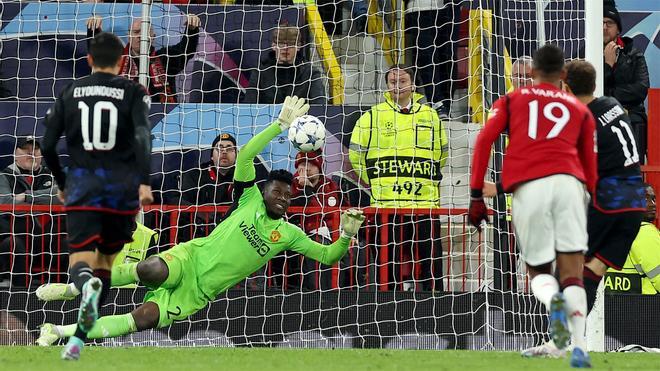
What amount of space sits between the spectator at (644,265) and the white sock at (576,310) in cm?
372

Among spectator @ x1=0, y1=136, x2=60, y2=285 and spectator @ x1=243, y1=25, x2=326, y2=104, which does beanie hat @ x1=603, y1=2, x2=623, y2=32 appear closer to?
spectator @ x1=243, y1=25, x2=326, y2=104

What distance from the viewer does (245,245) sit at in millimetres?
11125

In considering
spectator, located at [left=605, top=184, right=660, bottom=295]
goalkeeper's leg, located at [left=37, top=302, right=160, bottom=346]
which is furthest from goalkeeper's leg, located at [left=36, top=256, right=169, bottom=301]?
spectator, located at [left=605, top=184, right=660, bottom=295]

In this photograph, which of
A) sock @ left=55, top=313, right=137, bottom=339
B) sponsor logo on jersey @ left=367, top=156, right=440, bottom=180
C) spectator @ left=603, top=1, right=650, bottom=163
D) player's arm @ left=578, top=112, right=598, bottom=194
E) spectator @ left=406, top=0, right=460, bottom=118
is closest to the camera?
player's arm @ left=578, top=112, right=598, bottom=194

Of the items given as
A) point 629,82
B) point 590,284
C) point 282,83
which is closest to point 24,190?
point 282,83

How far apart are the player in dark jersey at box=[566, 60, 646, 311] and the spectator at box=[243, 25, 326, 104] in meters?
4.81

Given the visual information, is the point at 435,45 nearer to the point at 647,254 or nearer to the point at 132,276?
the point at 647,254

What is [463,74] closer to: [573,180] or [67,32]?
[67,32]

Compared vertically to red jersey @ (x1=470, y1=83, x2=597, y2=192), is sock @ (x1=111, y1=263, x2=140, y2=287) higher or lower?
lower

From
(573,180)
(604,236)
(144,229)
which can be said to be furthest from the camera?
(144,229)

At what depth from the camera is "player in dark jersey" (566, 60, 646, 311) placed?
9.02 metres

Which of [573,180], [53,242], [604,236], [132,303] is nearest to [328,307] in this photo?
[132,303]

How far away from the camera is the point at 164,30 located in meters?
14.1

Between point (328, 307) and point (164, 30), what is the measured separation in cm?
380
